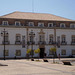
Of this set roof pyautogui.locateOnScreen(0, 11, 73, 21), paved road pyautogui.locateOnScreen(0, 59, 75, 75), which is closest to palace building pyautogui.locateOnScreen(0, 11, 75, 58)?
roof pyautogui.locateOnScreen(0, 11, 73, 21)

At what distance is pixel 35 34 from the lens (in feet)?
154

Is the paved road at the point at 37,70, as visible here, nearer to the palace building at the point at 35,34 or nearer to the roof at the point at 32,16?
the palace building at the point at 35,34

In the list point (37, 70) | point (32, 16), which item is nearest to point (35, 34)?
point (32, 16)

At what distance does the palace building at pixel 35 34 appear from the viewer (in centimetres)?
4525

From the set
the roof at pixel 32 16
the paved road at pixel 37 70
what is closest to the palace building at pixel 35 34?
the roof at pixel 32 16

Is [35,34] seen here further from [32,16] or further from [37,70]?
[37,70]

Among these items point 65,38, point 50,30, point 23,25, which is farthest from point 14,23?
point 65,38

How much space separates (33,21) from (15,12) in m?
7.08

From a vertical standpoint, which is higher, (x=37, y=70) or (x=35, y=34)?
(x=35, y=34)

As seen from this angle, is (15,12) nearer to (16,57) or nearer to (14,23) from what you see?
(14,23)

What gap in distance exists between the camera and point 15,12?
51250mm

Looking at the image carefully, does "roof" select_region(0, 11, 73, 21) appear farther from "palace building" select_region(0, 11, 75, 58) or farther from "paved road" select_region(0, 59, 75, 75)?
"paved road" select_region(0, 59, 75, 75)

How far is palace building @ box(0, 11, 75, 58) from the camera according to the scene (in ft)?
148

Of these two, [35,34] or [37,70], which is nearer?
[37,70]
